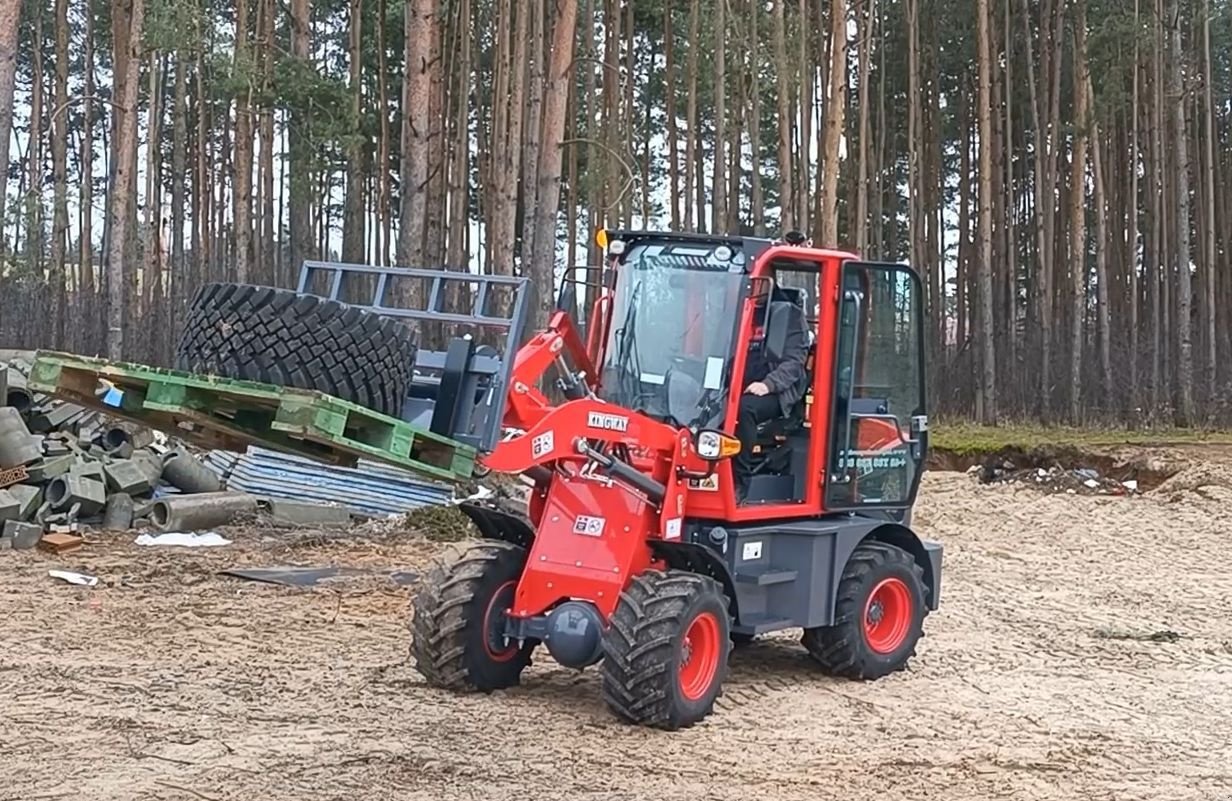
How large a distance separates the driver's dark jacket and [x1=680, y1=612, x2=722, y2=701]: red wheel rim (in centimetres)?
131

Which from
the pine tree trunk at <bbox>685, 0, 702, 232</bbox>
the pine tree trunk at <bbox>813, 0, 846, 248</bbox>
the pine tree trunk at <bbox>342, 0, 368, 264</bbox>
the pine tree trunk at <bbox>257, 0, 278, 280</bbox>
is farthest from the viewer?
Answer: the pine tree trunk at <bbox>342, 0, 368, 264</bbox>

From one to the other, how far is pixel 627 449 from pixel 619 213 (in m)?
22.8

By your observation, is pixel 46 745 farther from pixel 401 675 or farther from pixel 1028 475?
pixel 1028 475

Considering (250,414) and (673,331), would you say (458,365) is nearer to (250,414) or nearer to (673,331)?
(250,414)

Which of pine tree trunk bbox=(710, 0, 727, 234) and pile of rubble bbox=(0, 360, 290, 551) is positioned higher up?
pine tree trunk bbox=(710, 0, 727, 234)

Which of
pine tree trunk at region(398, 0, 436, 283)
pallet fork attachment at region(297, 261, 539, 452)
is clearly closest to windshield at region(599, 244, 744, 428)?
pallet fork attachment at region(297, 261, 539, 452)

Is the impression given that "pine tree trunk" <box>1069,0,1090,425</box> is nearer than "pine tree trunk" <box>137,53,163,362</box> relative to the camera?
No

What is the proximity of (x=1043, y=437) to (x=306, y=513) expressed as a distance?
12.7 m

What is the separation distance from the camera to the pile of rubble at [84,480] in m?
11.9

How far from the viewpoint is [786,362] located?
7777 mm

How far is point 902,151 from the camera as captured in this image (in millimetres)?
40938

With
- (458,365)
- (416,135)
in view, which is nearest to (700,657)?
(458,365)

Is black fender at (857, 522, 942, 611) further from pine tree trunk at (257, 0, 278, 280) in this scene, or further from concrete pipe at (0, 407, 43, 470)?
pine tree trunk at (257, 0, 278, 280)

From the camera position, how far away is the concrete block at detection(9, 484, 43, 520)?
11.8 metres
